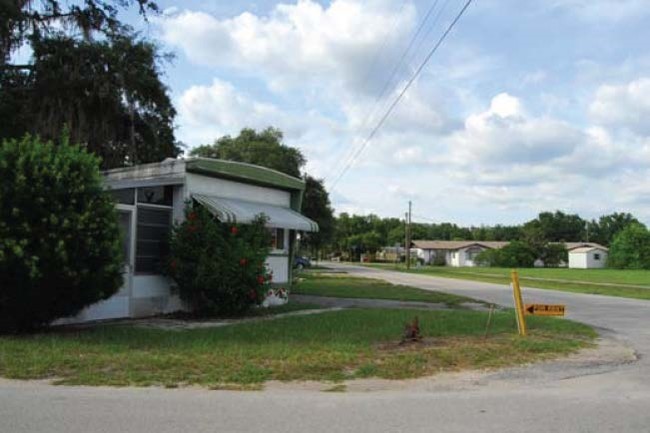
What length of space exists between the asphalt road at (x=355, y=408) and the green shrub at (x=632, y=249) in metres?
77.9

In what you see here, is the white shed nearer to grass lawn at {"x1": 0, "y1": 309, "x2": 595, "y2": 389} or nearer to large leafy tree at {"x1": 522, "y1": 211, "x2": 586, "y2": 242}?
large leafy tree at {"x1": 522, "y1": 211, "x2": 586, "y2": 242}

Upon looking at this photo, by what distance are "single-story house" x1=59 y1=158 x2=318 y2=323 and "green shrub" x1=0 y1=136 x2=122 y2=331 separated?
201 centimetres

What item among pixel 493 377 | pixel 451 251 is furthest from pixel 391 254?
pixel 493 377

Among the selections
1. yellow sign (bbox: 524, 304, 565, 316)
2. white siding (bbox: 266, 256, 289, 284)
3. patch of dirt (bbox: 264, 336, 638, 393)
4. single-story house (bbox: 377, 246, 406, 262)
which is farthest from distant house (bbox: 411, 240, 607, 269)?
patch of dirt (bbox: 264, 336, 638, 393)

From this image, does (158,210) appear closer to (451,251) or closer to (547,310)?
(547,310)

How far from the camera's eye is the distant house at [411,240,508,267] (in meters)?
107

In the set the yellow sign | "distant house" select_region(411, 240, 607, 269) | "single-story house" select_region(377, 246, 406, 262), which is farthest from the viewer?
"single-story house" select_region(377, 246, 406, 262)

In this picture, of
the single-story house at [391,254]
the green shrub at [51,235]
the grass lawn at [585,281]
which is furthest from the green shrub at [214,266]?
the single-story house at [391,254]

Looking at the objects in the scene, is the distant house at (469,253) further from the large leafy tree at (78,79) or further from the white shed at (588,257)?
the large leafy tree at (78,79)

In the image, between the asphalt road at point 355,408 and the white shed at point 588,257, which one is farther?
the white shed at point 588,257

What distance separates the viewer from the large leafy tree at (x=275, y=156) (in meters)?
54.7

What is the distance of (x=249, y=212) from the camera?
1595 cm

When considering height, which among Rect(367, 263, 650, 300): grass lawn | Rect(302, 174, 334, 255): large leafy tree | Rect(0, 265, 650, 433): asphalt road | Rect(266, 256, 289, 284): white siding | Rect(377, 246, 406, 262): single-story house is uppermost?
Rect(302, 174, 334, 255): large leafy tree

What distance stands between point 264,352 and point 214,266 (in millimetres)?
4929
